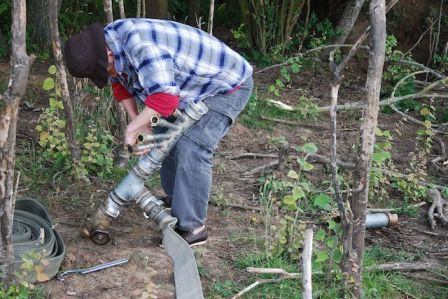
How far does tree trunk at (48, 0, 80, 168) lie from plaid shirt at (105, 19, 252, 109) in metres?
0.68

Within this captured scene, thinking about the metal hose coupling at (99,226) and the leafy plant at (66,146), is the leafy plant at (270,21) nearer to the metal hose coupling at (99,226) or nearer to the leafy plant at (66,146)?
the leafy plant at (66,146)

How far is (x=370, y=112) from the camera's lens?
3217 mm

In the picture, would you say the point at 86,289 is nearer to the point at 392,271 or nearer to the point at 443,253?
the point at 392,271

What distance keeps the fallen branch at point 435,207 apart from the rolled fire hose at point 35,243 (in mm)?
2586

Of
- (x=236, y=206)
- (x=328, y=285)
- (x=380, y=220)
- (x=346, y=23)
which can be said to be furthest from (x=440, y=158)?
(x=346, y=23)

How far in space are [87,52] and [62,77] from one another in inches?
42.3

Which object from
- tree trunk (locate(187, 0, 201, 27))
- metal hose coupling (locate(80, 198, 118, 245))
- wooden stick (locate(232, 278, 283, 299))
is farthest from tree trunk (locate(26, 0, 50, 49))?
wooden stick (locate(232, 278, 283, 299))

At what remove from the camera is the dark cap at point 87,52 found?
3.58m

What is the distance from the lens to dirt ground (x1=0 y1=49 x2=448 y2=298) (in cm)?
374

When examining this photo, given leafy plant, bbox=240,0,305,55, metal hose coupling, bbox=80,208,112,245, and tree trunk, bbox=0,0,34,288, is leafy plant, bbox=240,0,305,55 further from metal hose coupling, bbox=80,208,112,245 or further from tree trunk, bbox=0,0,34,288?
tree trunk, bbox=0,0,34,288

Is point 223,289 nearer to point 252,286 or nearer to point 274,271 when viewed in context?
point 252,286

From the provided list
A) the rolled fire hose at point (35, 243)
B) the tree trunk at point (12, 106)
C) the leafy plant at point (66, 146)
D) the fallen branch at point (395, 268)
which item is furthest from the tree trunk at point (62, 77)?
the fallen branch at point (395, 268)

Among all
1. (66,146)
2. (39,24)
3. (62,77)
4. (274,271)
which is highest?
(62,77)

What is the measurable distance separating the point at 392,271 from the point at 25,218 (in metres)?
2.14
